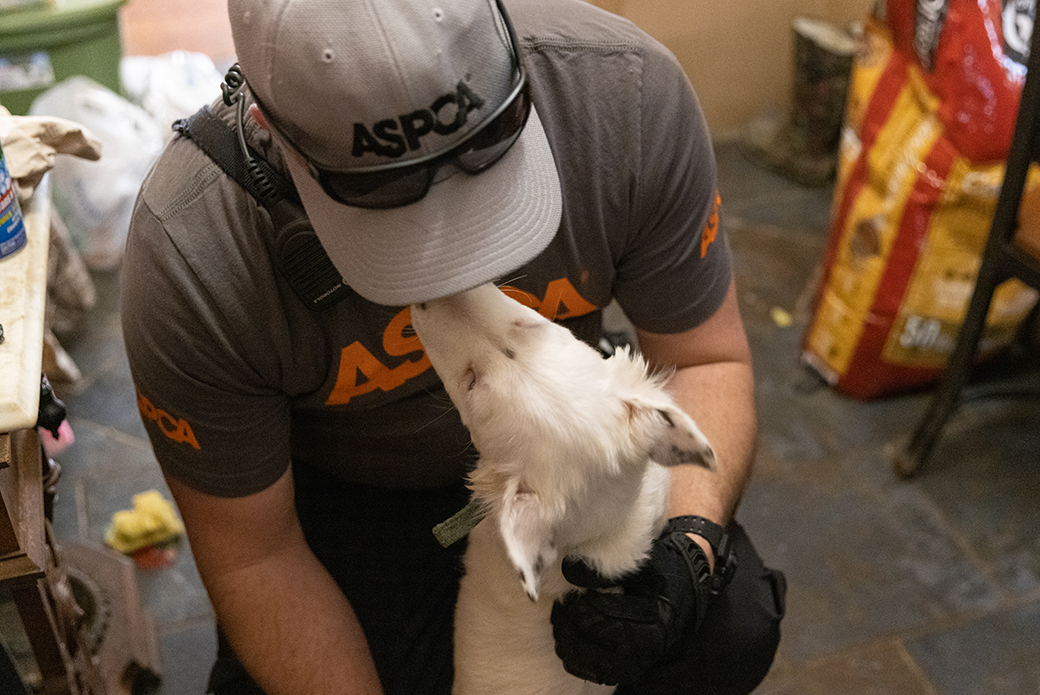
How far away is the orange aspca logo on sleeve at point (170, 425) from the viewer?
1256 mm

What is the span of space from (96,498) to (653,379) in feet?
5.96

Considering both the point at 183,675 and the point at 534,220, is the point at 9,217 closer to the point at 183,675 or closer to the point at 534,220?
the point at 534,220

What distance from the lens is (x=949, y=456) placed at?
8.17 ft

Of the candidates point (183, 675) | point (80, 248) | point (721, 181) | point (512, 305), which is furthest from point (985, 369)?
point (80, 248)

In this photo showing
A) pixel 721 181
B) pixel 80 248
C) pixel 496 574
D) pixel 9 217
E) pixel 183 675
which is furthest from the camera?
pixel 721 181

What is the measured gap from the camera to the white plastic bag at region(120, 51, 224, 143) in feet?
10.5

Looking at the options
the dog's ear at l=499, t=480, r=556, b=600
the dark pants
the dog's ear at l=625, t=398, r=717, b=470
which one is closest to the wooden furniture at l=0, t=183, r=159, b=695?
the dark pants

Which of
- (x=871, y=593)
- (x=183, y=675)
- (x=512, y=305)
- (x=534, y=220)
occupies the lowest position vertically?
(x=183, y=675)

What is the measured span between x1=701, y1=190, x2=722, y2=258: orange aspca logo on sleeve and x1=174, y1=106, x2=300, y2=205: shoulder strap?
64 centimetres

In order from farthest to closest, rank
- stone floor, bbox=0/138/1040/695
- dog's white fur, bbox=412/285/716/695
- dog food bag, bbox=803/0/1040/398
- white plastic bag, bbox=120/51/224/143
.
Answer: white plastic bag, bbox=120/51/224/143, dog food bag, bbox=803/0/1040/398, stone floor, bbox=0/138/1040/695, dog's white fur, bbox=412/285/716/695

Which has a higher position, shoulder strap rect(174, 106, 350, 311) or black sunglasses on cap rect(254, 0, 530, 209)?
black sunglasses on cap rect(254, 0, 530, 209)

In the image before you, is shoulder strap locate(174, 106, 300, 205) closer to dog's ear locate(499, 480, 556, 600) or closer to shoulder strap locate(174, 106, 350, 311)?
shoulder strap locate(174, 106, 350, 311)

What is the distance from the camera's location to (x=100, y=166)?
293cm

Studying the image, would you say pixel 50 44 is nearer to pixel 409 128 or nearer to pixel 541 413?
pixel 409 128
